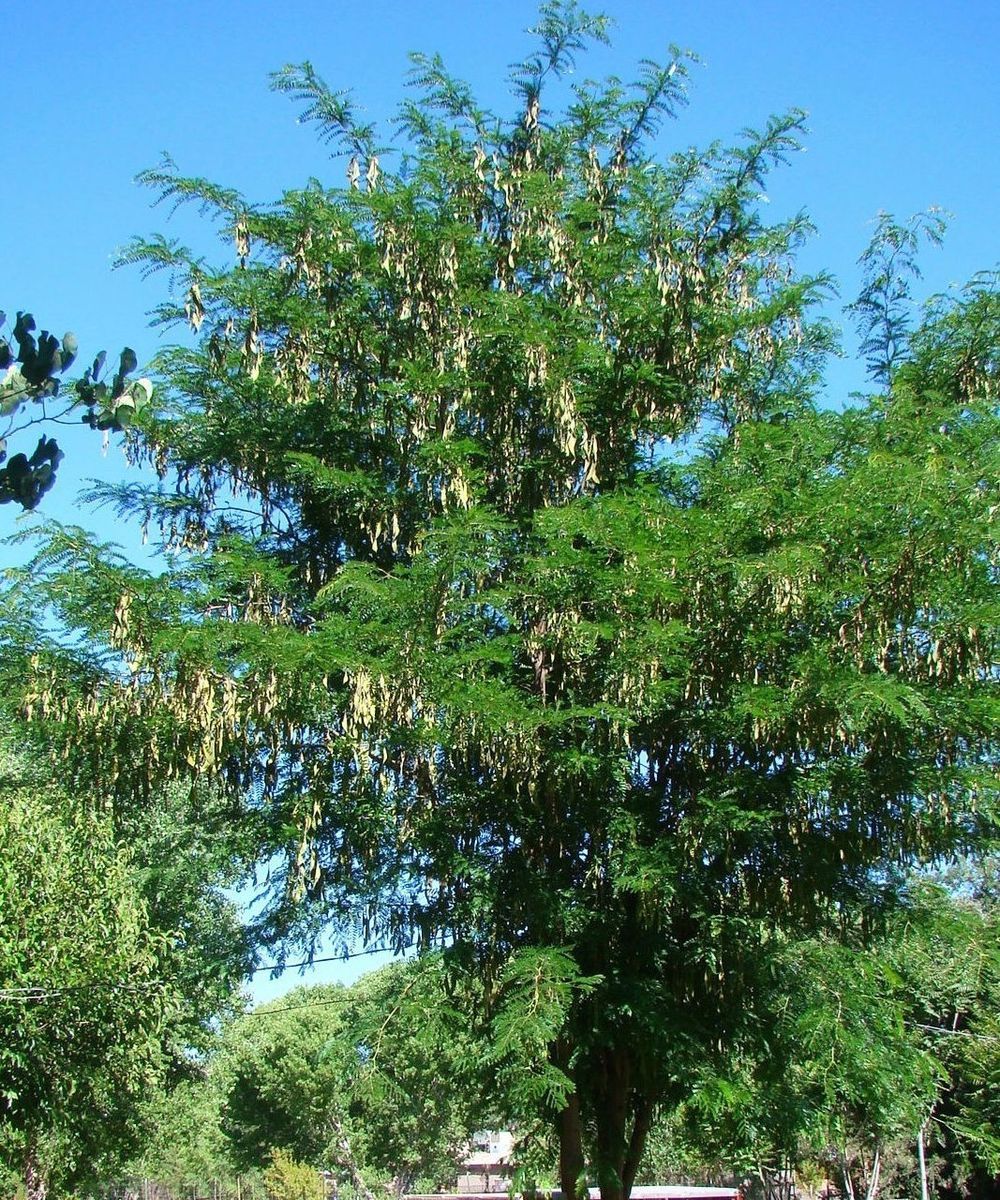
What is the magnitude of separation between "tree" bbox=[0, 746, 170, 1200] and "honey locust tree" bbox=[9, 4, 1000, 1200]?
613 cm

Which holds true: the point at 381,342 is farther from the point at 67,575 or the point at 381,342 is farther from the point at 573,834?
the point at 573,834

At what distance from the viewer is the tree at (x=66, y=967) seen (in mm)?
16281

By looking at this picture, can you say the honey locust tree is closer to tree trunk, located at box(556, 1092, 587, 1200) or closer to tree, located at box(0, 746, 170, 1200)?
tree trunk, located at box(556, 1092, 587, 1200)

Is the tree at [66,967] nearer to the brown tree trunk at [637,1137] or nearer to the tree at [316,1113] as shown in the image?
→ the brown tree trunk at [637,1137]

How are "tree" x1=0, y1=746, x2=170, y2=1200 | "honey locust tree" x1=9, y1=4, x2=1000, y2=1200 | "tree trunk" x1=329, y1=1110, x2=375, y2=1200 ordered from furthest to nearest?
"tree trunk" x1=329, y1=1110, x2=375, y2=1200 < "tree" x1=0, y1=746, x2=170, y2=1200 < "honey locust tree" x1=9, y1=4, x2=1000, y2=1200

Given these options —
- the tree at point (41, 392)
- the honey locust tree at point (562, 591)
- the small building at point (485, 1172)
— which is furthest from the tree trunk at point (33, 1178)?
the small building at point (485, 1172)

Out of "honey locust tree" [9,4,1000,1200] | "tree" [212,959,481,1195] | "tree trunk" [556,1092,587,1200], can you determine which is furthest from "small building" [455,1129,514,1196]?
"honey locust tree" [9,4,1000,1200]

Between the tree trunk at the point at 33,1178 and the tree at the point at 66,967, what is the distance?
4.50 meters

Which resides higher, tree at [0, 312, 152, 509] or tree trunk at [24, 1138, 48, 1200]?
tree at [0, 312, 152, 509]

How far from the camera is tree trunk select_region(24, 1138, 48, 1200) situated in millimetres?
23750

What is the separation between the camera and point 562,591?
11055 mm

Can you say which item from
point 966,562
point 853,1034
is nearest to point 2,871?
point 853,1034

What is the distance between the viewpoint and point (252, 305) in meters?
12.2

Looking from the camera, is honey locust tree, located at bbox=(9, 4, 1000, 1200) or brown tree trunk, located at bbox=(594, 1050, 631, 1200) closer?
honey locust tree, located at bbox=(9, 4, 1000, 1200)
